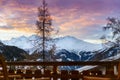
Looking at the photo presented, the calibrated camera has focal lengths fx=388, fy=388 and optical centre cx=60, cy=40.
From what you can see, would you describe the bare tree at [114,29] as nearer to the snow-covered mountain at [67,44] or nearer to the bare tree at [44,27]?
the snow-covered mountain at [67,44]

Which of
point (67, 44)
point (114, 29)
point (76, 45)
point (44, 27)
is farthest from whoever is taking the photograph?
point (44, 27)

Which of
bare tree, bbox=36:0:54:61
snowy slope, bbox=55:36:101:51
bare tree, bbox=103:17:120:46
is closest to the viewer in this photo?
snowy slope, bbox=55:36:101:51

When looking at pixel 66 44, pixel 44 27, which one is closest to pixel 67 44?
pixel 66 44

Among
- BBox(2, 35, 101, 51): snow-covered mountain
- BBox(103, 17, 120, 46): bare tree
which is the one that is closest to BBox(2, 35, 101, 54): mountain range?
BBox(2, 35, 101, 51): snow-covered mountain

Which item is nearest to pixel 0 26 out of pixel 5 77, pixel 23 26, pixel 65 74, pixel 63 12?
pixel 23 26

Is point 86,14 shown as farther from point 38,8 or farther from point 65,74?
point 65,74

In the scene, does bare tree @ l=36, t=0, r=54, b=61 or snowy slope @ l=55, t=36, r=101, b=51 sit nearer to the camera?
snowy slope @ l=55, t=36, r=101, b=51

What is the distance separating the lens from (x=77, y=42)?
14055 mm

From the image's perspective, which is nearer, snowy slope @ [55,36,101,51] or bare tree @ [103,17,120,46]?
snowy slope @ [55,36,101,51]

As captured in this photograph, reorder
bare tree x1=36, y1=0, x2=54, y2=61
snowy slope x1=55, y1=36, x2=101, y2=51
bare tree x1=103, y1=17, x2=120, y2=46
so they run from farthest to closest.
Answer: bare tree x1=36, y1=0, x2=54, y2=61, bare tree x1=103, y1=17, x2=120, y2=46, snowy slope x1=55, y1=36, x2=101, y2=51

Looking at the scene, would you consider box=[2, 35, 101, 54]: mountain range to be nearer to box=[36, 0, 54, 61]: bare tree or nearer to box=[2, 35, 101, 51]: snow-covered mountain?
box=[2, 35, 101, 51]: snow-covered mountain

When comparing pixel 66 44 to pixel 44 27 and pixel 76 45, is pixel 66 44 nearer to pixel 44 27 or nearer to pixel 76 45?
pixel 76 45

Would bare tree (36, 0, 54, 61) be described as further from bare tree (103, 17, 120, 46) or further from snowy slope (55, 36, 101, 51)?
bare tree (103, 17, 120, 46)

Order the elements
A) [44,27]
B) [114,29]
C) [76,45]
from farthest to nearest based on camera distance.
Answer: [44,27] < [114,29] < [76,45]
